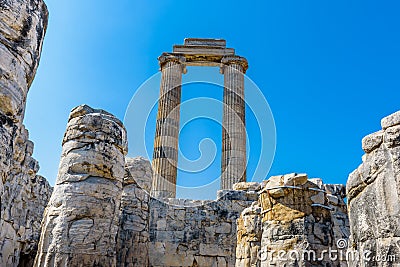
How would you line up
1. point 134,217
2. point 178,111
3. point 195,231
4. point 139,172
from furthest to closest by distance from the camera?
point 178,111
point 195,231
point 139,172
point 134,217

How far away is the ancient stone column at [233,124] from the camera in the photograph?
17.0 metres

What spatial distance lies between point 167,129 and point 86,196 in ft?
40.6

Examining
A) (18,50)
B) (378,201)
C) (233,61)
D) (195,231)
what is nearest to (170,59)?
(233,61)

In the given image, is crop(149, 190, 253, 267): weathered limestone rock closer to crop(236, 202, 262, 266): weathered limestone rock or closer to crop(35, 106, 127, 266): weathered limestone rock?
crop(236, 202, 262, 266): weathered limestone rock

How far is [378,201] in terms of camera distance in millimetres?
2623

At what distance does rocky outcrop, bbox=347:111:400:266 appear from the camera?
8.13 feet

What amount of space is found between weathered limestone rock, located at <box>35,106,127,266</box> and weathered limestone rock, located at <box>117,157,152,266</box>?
2.04 metres

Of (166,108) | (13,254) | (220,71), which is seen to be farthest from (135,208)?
(220,71)

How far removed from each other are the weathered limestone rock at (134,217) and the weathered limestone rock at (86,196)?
2043 mm

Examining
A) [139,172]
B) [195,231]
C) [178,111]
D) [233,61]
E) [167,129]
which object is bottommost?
[195,231]

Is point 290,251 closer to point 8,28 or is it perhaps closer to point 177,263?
point 8,28

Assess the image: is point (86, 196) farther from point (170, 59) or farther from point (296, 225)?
point (170, 59)

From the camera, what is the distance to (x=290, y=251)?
4590 mm

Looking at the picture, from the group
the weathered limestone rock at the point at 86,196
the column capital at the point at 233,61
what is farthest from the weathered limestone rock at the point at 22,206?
the column capital at the point at 233,61
